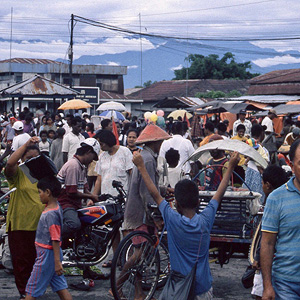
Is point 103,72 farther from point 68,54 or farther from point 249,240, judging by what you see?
point 249,240

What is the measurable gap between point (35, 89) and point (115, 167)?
1586 centimetres

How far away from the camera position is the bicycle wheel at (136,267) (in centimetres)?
605

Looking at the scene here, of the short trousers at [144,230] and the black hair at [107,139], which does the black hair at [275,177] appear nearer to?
the short trousers at [144,230]

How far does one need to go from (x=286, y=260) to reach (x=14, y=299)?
3732 millimetres

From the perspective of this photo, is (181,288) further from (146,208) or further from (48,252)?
(146,208)

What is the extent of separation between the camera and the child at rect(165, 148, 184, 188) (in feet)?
29.3

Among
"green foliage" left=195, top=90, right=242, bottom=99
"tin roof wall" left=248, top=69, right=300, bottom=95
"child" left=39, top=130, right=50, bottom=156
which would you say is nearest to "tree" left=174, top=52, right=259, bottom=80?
"green foliage" left=195, top=90, right=242, bottom=99

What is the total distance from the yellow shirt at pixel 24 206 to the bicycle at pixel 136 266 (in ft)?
3.12

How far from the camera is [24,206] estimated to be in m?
6.11

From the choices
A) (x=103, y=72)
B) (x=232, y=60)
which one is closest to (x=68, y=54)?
(x=103, y=72)

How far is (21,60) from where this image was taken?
219 ft

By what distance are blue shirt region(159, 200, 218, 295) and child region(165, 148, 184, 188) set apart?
4.08 m

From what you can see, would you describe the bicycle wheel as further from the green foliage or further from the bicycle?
the green foliage

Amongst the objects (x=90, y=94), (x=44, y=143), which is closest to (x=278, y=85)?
(x=90, y=94)
